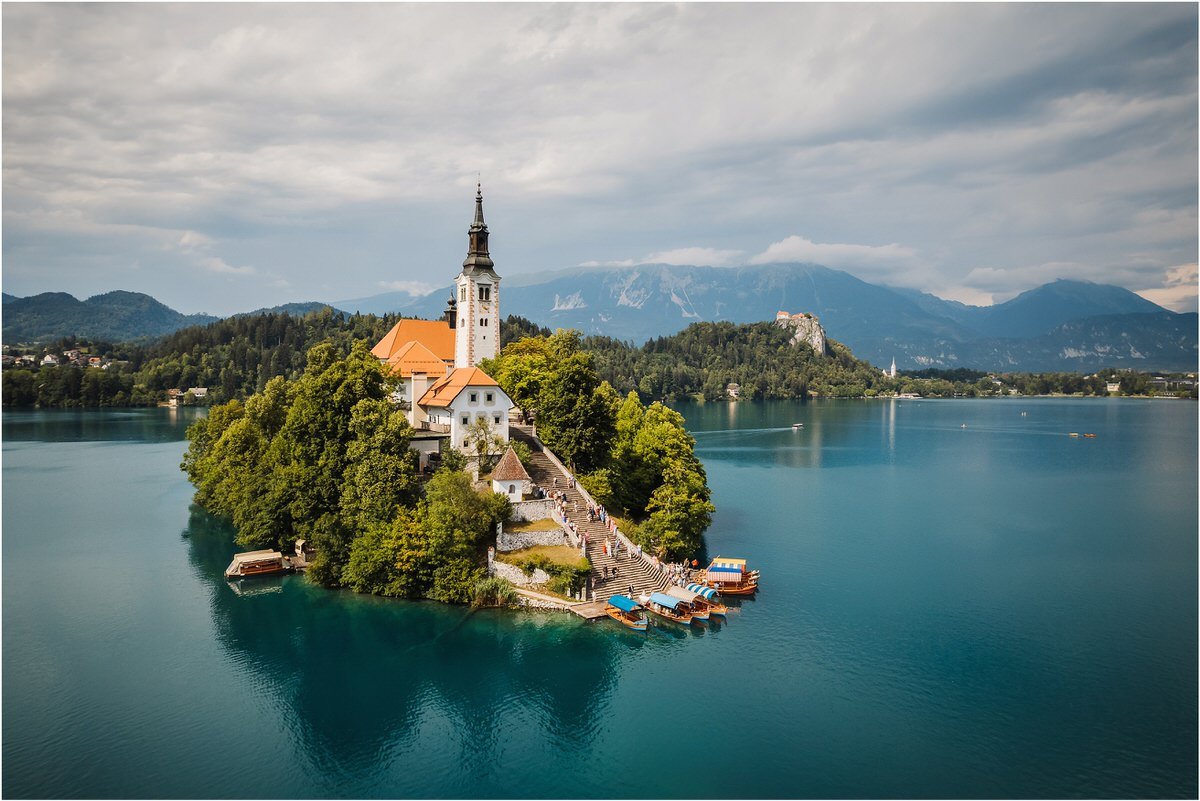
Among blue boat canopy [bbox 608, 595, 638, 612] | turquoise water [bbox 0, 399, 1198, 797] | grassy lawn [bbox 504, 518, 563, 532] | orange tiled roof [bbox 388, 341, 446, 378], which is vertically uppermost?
orange tiled roof [bbox 388, 341, 446, 378]

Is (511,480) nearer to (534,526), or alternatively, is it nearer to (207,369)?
(534,526)

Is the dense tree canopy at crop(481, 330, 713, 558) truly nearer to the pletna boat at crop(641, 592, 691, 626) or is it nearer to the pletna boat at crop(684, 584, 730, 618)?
the pletna boat at crop(684, 584, 730, 618)

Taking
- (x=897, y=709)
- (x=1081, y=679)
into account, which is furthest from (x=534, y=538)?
(x=1081, y=679)

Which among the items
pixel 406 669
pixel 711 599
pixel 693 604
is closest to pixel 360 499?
pixel 406 669

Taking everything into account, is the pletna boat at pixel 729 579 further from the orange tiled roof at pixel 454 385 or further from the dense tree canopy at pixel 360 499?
the orange tiled roof at pixel 454 385

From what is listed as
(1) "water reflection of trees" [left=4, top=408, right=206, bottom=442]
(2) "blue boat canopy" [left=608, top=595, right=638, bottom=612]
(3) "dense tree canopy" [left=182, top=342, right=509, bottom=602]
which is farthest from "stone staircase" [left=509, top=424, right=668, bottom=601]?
(1) "water reflection of trees" [left=4, top=408, right=206, bottom=442]

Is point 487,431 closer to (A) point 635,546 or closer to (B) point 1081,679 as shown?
(A) point 635,546
